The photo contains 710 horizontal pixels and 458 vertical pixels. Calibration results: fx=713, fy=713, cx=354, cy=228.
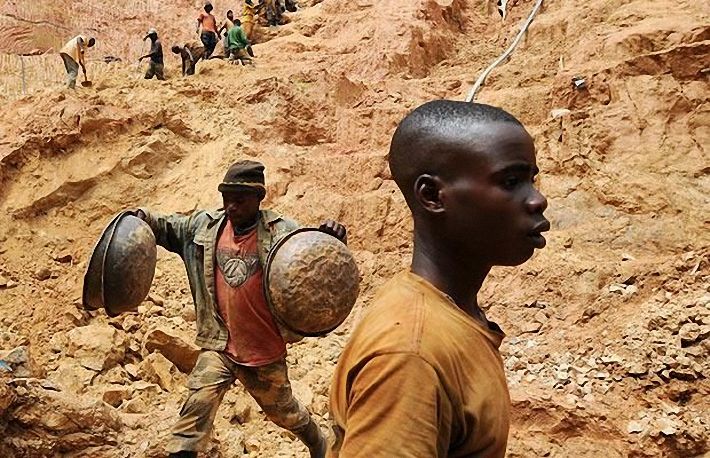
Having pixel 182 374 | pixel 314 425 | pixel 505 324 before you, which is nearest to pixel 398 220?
pixel 505 324

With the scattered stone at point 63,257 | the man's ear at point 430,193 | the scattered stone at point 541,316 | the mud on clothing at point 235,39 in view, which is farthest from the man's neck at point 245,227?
the mud on clothing at point 235,39

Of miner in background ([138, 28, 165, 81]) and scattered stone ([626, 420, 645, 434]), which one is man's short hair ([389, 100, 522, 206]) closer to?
scattered stone ([626, 420, 645, 434])

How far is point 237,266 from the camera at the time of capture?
3592mm

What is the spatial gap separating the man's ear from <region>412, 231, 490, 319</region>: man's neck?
0.07 metres

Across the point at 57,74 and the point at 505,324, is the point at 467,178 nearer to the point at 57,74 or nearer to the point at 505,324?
the point at 505,324

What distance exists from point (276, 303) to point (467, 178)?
2.06 metres

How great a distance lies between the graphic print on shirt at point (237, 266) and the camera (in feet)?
11.7

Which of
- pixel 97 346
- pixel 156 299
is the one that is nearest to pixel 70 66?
pixel 156 299

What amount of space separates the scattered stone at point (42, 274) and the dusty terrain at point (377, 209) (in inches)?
0.8

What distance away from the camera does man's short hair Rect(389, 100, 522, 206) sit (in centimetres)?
131

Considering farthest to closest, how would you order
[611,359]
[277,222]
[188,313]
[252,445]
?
[188,313], [611,359], [252,445], [277,222]

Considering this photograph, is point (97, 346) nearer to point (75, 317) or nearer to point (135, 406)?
point (75, 317)

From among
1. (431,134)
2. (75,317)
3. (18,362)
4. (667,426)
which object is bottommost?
(75,317)

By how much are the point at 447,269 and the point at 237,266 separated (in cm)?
237
